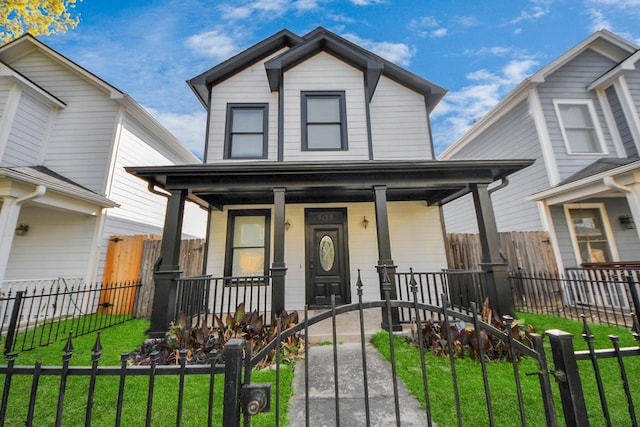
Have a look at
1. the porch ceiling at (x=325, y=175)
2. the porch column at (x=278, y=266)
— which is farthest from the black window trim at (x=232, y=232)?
the porch column at (x=278, y=266)

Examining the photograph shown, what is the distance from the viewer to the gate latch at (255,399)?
1.40 m

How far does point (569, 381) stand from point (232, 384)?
202 centimetres

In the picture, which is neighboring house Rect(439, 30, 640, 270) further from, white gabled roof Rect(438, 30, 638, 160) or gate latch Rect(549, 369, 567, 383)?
gate latch Rect(549, 369, 567, 383)

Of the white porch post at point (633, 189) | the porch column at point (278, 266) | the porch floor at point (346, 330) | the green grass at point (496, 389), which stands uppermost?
the white porch post at point (633, 189)

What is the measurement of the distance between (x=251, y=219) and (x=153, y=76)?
12829 mm

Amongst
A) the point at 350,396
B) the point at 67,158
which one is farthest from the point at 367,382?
the point at 67,158

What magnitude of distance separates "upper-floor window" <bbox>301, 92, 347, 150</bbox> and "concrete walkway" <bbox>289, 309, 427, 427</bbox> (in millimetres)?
4977

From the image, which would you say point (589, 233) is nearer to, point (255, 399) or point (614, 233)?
point (614, 233)

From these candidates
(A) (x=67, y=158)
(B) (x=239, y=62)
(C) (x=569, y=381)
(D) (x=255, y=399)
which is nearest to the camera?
(D) (x=255, y=399)

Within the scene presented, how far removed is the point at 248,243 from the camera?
7.23 metres

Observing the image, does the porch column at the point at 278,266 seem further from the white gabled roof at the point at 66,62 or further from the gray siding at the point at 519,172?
the gray siding at the point at 519,172

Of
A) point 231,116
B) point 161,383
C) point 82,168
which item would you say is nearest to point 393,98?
point 231,116

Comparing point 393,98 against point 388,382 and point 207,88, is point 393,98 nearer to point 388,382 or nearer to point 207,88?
point 207,88

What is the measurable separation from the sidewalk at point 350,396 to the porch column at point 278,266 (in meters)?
1.20
